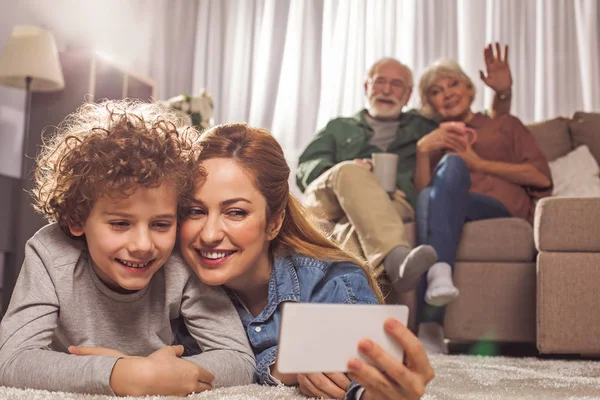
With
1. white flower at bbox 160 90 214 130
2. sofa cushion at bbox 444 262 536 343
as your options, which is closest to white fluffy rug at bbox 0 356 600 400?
sofa cushion at bbox 444 262 536 343

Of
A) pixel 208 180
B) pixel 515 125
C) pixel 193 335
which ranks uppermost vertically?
pixel 515 125

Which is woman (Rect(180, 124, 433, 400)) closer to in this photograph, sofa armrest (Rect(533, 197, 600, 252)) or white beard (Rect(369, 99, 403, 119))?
sofa armrest (Rect(533, 197, 600, 252))

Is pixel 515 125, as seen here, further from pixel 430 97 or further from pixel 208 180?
pixel 208 180

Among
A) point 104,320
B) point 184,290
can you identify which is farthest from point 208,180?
point 104,320

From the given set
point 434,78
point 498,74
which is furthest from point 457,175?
point 498,74

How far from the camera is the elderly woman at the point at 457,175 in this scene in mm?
2168

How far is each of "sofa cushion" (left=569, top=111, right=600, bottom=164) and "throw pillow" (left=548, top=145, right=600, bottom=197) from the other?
6 centimetres

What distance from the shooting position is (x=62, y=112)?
3629 mm

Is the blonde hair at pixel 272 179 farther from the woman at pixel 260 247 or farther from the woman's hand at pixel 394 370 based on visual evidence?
the woman's hand at pixel 394 370

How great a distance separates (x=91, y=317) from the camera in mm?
1126

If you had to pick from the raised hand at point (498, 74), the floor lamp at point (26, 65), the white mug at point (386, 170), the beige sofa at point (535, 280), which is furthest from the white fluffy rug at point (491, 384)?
the floor lamp at point (26, 65)

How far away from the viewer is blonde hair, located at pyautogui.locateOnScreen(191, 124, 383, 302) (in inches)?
46.0

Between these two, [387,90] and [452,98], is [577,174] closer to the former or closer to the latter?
[452,98]

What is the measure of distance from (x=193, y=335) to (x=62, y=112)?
9.18ft
